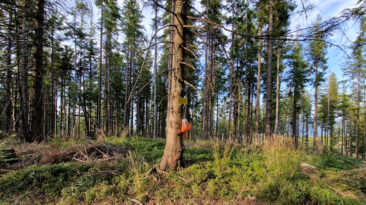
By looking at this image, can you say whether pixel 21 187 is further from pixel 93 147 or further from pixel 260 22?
pixel 260 22

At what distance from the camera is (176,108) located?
2879 mm

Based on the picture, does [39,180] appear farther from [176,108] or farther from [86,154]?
[176,108]

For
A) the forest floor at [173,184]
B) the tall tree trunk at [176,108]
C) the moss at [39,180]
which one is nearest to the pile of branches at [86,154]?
the forest floor at [173,184]

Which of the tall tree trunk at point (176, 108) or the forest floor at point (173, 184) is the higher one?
the tall tree trunk at point (176, 108)

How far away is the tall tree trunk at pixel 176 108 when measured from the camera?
288 cm

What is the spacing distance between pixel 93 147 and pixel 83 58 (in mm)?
16654

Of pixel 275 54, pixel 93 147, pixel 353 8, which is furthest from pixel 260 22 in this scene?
pixel 93 147

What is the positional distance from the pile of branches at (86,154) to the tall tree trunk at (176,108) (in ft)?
5.57

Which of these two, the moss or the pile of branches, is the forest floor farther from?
the pile of branches

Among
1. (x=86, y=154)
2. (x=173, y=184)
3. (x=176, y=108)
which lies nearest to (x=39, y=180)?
(x=86, y=154)

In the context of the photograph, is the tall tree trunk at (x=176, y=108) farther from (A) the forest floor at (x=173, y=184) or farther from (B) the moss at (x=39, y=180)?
(B) the moss at (x=39, y=180)

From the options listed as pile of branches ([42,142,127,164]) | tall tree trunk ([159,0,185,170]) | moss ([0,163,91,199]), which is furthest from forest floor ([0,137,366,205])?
tall tree trunk ([159,0,185,170])

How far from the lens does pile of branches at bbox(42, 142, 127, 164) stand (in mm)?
3467

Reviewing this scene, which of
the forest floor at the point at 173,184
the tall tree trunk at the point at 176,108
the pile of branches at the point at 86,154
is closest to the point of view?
the forest floor at the point at 173,184
